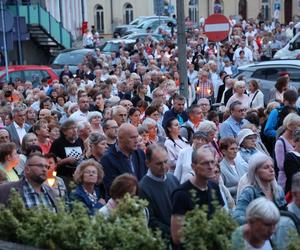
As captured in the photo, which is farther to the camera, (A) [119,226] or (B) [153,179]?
(B) [153,179]

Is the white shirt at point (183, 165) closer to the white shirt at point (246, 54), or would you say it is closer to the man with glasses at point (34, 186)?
the man with glasses at point (34, 186)

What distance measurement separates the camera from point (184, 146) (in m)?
12.0

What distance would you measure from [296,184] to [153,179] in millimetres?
1482

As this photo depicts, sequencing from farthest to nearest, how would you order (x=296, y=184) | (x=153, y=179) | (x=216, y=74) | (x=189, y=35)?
(x=189, y=35)
(x=216, y=74)
(x=153, y=179)
(x=296, y=184)

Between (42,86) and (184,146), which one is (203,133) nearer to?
(184,146)

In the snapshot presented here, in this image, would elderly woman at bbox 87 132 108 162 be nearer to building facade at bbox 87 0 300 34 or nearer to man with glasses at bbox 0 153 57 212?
man with glasses at bbox 0 153 57 212

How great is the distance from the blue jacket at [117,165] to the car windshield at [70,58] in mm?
23501

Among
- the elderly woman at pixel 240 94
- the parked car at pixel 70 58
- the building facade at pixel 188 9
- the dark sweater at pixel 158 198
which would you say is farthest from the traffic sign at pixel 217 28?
the building facade at pixel 188 9

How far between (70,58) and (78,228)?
27880mm

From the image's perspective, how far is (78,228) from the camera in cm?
651

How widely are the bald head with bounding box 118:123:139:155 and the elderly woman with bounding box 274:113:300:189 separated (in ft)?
6.02

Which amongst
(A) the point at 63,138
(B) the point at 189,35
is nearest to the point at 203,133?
(A) the point at 63,138

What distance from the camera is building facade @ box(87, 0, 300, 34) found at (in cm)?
6650

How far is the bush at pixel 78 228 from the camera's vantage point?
6.26 m
